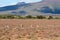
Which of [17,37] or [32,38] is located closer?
[32,38]

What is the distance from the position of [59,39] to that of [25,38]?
3.38 meters

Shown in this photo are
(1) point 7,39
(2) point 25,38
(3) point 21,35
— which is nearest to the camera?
(1) point 7,39

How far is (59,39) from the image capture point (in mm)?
24109

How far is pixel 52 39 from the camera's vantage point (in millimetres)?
23781

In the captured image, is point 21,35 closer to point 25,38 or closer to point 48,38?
point 25,38

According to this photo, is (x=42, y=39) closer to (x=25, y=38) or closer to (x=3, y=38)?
(x=25, y=38)

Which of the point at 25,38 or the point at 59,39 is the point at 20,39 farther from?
the point at 59,39

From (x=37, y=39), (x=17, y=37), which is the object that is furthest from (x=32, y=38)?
(x=17, y=37)

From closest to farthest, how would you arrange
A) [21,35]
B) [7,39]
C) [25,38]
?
[7,39], [25,38], [21,35]

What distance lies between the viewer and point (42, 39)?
2423 cm

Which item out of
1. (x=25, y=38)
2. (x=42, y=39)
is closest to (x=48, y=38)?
(x=42, y=39)

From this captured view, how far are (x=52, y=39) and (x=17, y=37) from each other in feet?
12.1

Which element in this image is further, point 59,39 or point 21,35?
point 21,35

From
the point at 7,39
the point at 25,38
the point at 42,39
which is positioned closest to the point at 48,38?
the point at 42,39
